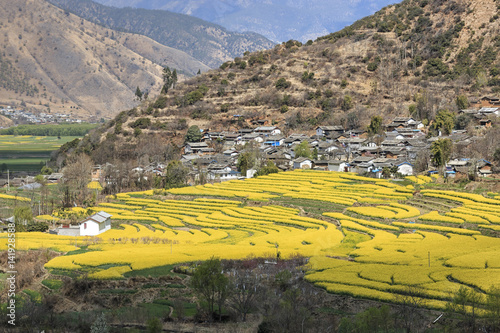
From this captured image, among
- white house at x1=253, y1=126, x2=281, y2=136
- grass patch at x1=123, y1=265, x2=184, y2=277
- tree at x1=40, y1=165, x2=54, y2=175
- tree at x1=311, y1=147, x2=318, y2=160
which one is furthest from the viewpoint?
white house at x1=253, y1=126, x2=281, y2=136

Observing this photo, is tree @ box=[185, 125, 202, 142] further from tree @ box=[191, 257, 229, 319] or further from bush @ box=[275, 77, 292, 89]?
tree @ box=[191, 257, 229, 319]

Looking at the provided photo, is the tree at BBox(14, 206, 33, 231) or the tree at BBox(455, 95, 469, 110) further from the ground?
the tree at BBox(455, 95, 469, 110)

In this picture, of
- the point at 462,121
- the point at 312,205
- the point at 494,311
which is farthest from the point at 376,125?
the point at 494,311

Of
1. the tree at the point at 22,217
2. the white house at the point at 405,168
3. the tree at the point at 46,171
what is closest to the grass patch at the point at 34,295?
the tree at the point at 22,217

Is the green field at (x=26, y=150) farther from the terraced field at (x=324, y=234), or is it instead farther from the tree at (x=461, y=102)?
the tree at (x=461, y=102)

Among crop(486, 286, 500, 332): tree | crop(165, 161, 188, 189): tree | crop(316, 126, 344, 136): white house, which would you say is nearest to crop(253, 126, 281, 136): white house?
crop(316, 126, 344, 136): white house

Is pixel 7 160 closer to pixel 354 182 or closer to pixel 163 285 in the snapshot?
pixel 354 182

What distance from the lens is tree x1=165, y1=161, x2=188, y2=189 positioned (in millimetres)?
78375

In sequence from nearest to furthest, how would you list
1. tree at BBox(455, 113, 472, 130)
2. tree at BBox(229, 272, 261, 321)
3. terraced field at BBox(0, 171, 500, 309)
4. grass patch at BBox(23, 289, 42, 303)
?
tree at BBox(229, 272, 261, 321) < grass patch at BBox(23, 289, 42, 303) < terraced field at BBox(0, 171, 500, 309) < tree at BBox(455, 113, 472, 130)

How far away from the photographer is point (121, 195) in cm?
7312

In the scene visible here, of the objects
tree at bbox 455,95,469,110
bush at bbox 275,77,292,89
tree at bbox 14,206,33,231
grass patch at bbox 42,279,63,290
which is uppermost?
bush at bbox 275,77,292,89

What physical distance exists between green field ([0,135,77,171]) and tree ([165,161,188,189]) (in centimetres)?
4173

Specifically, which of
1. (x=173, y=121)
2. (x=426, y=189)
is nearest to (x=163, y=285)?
(x=426, y=189)

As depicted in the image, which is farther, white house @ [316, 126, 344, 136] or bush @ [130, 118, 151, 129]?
bush @ [130, 118, 151, 129]
